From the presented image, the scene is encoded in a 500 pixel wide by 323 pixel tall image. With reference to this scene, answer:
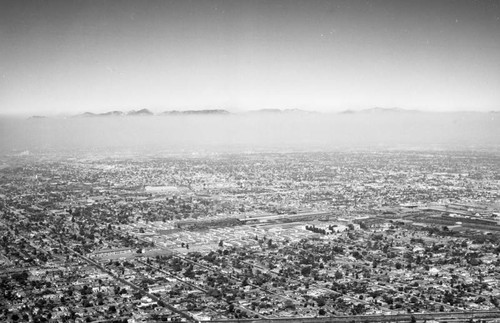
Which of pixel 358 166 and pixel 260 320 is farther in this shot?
pixel 358 166

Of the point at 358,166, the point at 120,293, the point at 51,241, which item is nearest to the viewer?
the point at 120,293

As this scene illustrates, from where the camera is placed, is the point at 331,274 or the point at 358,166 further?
the point at 358,166

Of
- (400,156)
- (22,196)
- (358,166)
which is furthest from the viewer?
(400,156)

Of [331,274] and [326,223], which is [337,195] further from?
[331,274]

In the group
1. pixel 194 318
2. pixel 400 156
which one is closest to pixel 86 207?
pixel 194 318

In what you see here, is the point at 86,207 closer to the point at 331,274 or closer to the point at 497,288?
the point at 331,274

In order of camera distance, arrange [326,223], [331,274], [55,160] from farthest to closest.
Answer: [55,160], [326,223], [331,274]

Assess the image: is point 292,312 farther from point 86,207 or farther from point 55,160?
point 55,160

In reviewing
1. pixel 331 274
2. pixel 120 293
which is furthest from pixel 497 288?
pixel 120 293

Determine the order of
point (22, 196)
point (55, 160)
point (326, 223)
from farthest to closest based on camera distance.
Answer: point (55, 160)
point (22, 196)
point (326, 223)
